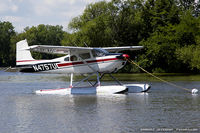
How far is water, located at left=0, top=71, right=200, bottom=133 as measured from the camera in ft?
31.4

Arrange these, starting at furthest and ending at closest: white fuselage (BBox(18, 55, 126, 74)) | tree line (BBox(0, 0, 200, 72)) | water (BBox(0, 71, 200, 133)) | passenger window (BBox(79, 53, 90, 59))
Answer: tree line (BBox(0, 0, 200, 72)), passenger window (BBox(79, 53, 90, 59)), white fuselage (BBox(18, 55, 126, 74)), water (BBox(0, 71, 200, 133))

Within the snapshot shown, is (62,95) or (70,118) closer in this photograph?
(70,118)

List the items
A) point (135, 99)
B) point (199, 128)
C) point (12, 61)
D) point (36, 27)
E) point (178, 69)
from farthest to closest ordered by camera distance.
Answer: point (36, 27)
point (12, 61)
point (178, 69)
point (135, 99)
point (199, 128)

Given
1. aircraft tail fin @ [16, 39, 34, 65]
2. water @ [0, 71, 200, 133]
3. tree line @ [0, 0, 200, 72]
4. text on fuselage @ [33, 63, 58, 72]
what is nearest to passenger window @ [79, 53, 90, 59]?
text on fuselage @ [33, 63, 58, 72]

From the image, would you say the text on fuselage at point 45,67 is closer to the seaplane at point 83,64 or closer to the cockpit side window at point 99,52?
the seaplane at point 83,64

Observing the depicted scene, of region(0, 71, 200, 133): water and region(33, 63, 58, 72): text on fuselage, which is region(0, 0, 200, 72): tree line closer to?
region(33, 63, 58, 72): text on fuselage

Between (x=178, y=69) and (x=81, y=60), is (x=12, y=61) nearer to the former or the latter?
(x=178, y=69)

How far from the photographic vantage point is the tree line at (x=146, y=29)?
43.0 metres

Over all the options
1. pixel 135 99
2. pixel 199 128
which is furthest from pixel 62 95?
pixel 199 128

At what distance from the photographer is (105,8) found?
48438mm

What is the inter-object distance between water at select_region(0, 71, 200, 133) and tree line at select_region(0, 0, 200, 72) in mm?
25060

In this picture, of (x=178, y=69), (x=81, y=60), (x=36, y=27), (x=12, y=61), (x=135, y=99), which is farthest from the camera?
(x=36, y=27)

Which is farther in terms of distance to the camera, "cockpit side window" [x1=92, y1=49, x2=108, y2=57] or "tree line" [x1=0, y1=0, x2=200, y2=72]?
"tree line" [x1=0, y1=0, x2=200, y2=72]

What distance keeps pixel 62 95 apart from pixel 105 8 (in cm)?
3216
